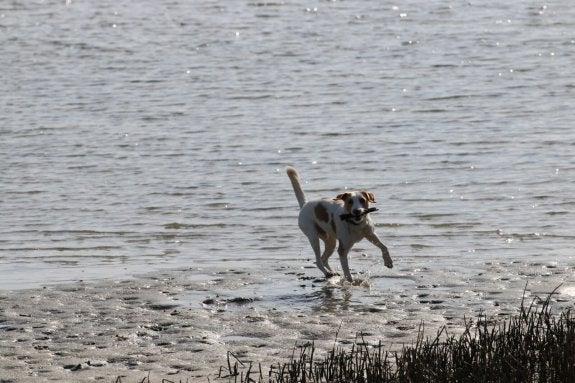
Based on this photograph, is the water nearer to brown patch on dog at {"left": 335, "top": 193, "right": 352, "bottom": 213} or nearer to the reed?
brown patch on dog at {"left": 335, "top": 193, "right": 352, "bottom": 213}

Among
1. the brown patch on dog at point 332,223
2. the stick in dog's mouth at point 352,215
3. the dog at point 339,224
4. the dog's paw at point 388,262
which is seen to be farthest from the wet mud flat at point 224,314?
the stick in dog's mouth at point 352,215

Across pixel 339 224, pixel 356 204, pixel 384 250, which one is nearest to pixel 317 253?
pixel 339 224

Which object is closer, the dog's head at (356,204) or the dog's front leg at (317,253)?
the dog's head at (356,204)

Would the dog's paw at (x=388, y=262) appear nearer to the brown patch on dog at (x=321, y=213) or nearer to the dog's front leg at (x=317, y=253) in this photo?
the dog's front leg at (x=317, y=253)

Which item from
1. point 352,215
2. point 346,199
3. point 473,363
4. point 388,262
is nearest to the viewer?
point 473,363

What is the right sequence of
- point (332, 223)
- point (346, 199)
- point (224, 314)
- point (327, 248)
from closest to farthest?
1. point (224, 314)
2. point (346, 199)
3. point (332, 223)
4. point (327, 248)

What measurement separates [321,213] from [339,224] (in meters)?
0.34

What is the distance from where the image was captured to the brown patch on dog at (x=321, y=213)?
1132 cm

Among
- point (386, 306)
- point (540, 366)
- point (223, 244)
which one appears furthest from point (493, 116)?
point (540, 366)

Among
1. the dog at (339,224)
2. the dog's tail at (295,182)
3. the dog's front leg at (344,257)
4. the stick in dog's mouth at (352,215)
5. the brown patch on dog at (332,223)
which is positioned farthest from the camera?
the dog's tail at (295,182)

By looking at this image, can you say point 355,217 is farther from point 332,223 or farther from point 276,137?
point 276,137

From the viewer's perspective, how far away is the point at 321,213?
1137cm

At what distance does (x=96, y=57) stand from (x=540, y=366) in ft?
74.3

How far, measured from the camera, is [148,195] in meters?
15.7
